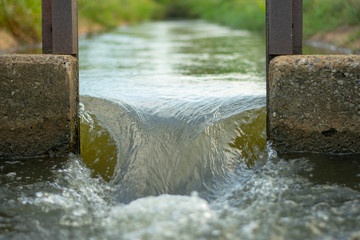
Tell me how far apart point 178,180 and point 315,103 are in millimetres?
957

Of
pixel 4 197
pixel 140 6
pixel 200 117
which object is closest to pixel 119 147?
pixel 200 117

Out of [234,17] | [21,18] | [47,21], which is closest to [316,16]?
[234,17]

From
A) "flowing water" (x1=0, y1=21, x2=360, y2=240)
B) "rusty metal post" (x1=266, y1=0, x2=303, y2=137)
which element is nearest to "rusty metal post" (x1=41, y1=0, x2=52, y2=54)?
"flowing water" (x1=0, y1=21, x2=360, y2=240)

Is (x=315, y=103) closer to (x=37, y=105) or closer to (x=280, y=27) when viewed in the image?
(x=280, y=27)

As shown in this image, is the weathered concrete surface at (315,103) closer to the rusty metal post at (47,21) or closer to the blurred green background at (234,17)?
Answer: the rusty metal post at (47,21)

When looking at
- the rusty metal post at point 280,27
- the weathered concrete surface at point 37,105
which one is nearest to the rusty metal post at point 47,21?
the weathered concrete surface at point 37,105

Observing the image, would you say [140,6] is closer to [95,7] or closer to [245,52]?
[95,7]

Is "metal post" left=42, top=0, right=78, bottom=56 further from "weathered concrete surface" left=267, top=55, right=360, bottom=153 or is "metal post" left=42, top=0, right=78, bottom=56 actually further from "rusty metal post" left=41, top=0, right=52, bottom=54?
"weathered concrete surface" left=267, top=55, right=360, bottom=153

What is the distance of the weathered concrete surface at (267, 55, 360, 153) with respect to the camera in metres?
2.86

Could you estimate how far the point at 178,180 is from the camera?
8.95ft

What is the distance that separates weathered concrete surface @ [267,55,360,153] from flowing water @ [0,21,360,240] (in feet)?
0.35

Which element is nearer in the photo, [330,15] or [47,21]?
[47,21]

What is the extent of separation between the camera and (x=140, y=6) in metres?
26.7

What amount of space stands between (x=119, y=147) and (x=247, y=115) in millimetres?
961
